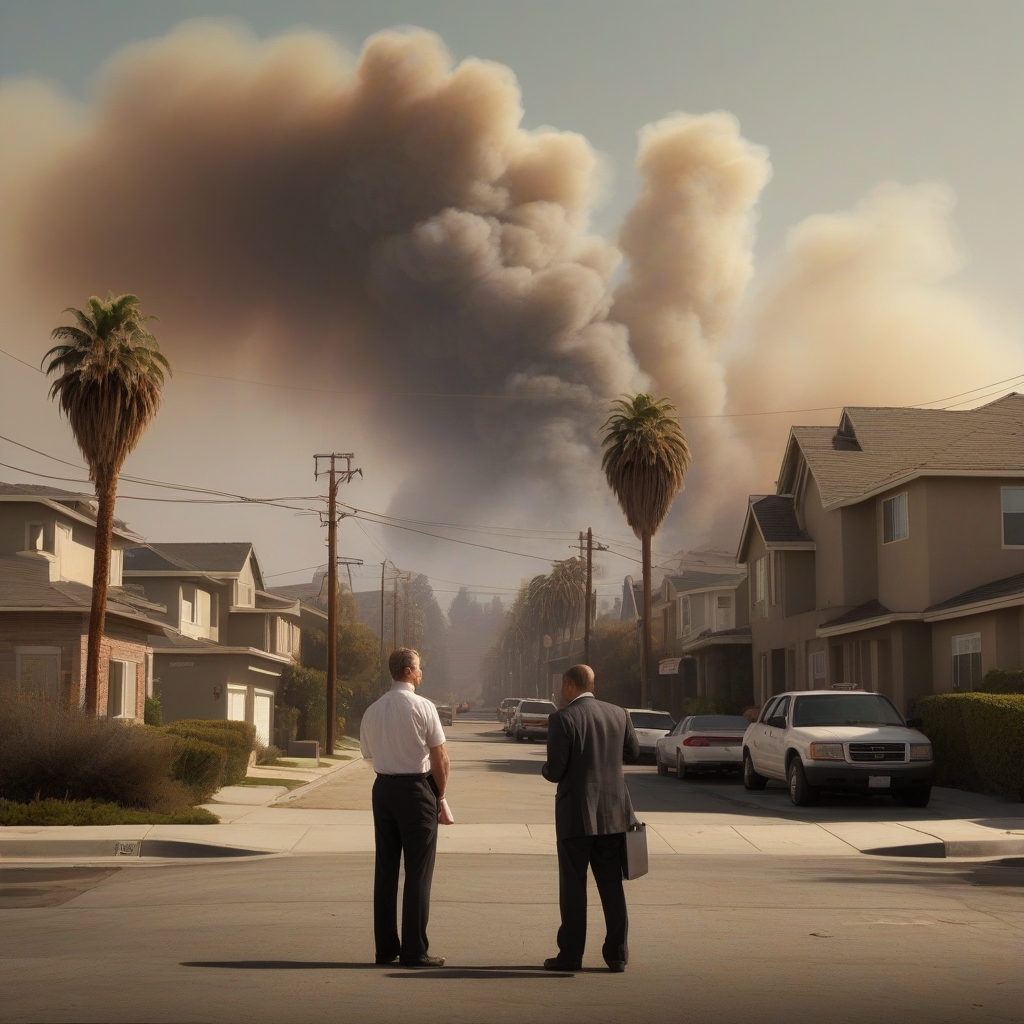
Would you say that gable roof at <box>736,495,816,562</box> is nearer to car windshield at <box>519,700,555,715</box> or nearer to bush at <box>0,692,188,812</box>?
car windshield at <box>519,700,555,715</box>

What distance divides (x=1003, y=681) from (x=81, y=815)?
53.9 feet

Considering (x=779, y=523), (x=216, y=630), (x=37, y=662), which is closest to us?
(x=37, y=662)

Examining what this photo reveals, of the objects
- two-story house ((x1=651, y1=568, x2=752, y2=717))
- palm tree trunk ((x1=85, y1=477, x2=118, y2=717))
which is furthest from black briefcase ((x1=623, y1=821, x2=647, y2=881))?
two-story house ((x1=651, y1=568, x2=752, y2=717))

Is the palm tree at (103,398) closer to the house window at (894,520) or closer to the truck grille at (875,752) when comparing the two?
the truck grille at (875,752)

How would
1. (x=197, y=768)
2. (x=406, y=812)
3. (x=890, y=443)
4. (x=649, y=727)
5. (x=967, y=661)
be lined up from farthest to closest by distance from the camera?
(x=890, y=443) → (x=649, y=727) → (x=967, y=661) → (x=197, y=768) → (x=406, y=812)

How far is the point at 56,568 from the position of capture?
32.6 metres

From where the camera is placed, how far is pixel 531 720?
171 ft

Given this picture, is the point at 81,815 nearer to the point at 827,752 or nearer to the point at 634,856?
the point at 827,752

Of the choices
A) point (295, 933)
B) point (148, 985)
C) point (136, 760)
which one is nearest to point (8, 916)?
point (295, 933)

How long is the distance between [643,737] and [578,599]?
81.4 meters

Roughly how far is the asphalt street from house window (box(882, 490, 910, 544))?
17979mm

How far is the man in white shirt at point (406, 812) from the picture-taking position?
26.1 feet

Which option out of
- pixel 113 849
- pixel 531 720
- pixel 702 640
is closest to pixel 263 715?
pixel 531 720

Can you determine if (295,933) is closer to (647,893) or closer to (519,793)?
(647,893)
